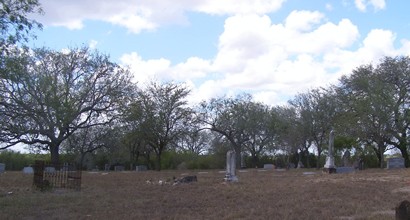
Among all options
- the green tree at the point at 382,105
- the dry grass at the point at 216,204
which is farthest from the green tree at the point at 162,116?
the dry grass at the point at 216,204

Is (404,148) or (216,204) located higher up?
(404,148)

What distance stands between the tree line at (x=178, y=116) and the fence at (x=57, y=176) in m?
14.4

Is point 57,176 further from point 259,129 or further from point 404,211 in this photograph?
point 259,129

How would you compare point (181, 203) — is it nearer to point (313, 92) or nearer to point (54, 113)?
point (54, 113)

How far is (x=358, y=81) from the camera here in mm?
48625

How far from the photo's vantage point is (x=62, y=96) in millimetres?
44750

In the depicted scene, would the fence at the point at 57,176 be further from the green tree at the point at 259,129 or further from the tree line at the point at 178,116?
the green tree at the point at 259,129

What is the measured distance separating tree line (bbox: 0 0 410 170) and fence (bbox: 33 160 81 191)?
14.4 meters

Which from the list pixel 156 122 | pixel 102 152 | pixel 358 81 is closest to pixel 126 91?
pixel 156 122

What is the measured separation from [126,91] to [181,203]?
34479 millimetres

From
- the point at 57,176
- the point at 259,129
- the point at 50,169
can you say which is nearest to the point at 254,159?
the point at 259,129

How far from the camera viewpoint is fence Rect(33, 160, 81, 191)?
64.0 feet

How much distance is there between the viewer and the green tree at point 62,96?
40.9 m

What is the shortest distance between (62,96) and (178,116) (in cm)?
1398
